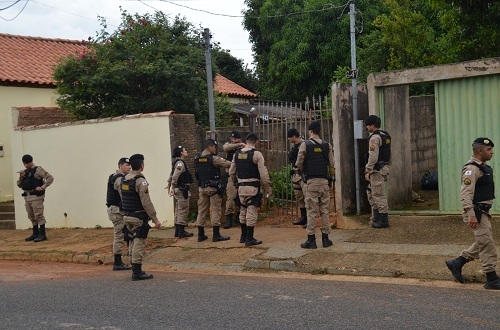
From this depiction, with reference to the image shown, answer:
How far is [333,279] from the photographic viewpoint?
864 centimetres

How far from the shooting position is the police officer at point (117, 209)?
10.5 metres

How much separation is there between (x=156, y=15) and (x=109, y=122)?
13.4ft

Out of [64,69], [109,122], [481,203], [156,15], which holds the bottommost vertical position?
[481,203]

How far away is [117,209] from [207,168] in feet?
5.68

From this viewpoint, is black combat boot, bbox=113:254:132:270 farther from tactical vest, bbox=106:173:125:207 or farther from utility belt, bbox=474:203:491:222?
utility belt, bbox=474:203:491:222

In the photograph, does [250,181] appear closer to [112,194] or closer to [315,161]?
[315,161]

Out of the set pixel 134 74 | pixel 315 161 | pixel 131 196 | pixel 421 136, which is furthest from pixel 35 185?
pixel 421 136

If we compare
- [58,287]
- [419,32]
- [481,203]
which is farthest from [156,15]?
[481,203]

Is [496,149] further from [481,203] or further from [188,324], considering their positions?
[188,324]

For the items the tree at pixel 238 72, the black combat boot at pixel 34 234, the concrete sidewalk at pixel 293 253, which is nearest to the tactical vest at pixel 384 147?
the concrete sidewalk at pixel 293 253

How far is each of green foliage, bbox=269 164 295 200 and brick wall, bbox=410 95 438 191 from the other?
2.86 m

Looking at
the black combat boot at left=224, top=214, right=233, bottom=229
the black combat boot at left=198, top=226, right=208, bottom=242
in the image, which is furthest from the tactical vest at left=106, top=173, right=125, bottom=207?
the black combat boot at left=224, top=214, right=233, bottom=229

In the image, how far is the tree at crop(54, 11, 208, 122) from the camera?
16047 mm

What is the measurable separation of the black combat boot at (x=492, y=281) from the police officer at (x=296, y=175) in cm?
433
